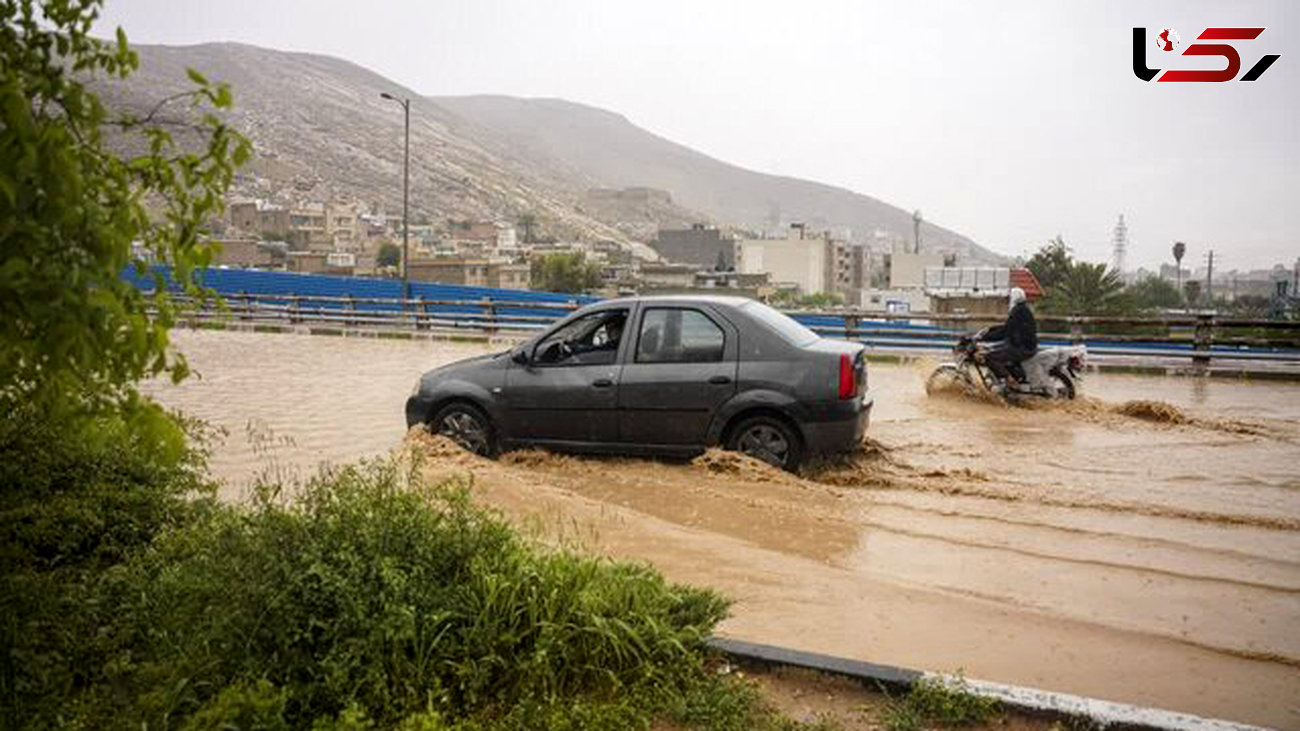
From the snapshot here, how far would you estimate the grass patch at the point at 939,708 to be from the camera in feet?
11.5

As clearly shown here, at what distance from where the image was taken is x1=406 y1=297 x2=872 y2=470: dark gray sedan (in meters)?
8.18

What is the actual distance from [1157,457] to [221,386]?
13.6 metres

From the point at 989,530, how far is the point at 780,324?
2.59 m

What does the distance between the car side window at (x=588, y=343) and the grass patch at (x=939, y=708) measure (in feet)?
17.8

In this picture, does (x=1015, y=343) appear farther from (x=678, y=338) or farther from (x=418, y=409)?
(x=418, y=409)

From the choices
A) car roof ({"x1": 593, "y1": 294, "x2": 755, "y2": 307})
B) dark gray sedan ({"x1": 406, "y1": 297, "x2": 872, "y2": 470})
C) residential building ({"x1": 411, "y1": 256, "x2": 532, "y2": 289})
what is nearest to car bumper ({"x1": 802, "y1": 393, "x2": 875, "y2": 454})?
dark gray sedan ({"x1": 406, "y1": 297, "x2": 872, "y2": 470})

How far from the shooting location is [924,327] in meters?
24.2

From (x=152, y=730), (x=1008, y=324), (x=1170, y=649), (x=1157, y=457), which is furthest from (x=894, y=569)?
(x=1008, y=324)

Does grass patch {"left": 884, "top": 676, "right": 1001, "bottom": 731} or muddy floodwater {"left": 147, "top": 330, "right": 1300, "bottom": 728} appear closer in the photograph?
grass patch {"left": 884, "top": 676, "right": 1001, "bottom": 731}

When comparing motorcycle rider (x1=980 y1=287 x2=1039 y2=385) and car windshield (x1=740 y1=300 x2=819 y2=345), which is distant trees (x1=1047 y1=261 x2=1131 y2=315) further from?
car windshield (x1=740 y1=300 x2=819 y2=345)

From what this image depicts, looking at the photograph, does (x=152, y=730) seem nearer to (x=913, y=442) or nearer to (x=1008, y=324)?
(x=913, y=442)

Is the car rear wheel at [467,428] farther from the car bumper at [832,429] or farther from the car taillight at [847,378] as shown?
the car taillight at [847,378]

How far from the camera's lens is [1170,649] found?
475 cm

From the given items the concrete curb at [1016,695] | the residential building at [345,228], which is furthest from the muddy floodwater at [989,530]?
the residential building at [345,228]
